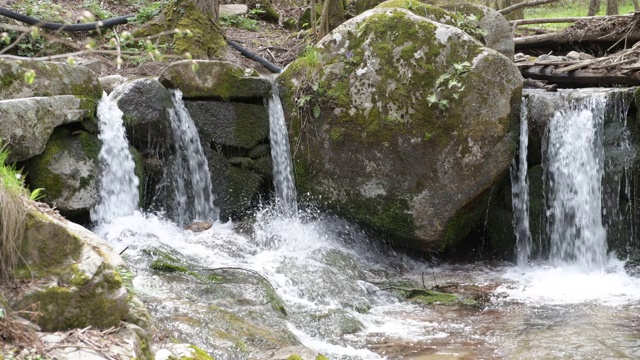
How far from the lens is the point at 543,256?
30.4ft

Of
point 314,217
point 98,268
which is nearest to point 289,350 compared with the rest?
point 98,268

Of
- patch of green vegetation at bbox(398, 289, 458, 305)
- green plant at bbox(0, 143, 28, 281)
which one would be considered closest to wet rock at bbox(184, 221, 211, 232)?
patch of green vegetation at bbox(398, 289, 458, 305)

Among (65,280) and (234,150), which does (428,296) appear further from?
(65,280)

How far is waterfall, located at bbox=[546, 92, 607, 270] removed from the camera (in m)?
9.00

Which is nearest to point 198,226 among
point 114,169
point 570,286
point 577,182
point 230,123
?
point 114,169

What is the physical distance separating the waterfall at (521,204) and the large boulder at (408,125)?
520mm

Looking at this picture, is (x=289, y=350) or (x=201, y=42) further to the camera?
(x=201, y=42)

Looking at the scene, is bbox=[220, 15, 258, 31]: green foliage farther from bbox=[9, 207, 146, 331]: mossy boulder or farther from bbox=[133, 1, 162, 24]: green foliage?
bbox=[9, 207, 146, 331]: mossy boulder

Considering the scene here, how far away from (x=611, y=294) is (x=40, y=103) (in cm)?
643

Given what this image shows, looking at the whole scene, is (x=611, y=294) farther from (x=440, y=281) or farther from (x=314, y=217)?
(x=314, y=217)

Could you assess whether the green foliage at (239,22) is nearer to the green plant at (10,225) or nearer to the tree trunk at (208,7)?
the tree trunk at (208,7)

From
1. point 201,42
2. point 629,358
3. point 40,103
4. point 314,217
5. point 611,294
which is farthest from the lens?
point 201,42

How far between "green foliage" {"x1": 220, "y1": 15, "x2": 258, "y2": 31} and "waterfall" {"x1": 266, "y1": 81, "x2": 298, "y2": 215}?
18.8 feet

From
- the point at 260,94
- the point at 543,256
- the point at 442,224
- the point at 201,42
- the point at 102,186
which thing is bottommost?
the point at 543,256
